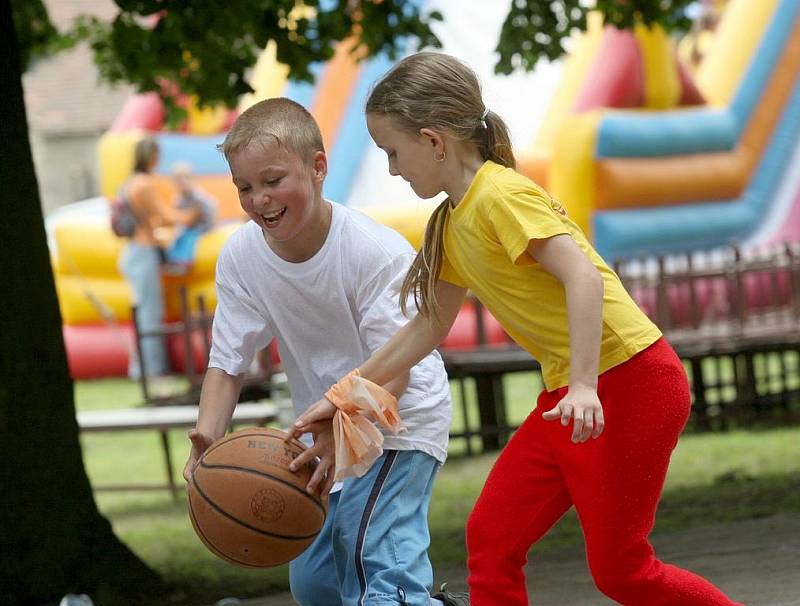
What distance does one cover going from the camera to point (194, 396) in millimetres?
9914

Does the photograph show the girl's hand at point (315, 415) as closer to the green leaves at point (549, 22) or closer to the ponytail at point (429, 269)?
the ponytail at point (429, 269)

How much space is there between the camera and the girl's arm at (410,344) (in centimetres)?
384

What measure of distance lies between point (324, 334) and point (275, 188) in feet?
1.62

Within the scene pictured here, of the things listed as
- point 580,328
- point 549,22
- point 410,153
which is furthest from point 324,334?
point 549,22

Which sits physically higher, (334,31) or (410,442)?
(334,31)

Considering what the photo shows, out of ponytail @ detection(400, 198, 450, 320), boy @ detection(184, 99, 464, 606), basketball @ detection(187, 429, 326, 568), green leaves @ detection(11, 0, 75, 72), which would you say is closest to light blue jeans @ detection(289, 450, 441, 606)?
boy @ detection(184, 99, 464, 606)

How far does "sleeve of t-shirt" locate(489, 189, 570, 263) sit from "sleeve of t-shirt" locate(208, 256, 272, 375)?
956 millimetres

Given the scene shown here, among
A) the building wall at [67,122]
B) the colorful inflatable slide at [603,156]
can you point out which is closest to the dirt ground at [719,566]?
the colorful inflatable slide at [603,156]

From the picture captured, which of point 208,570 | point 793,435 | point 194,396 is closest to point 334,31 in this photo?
point 194,396

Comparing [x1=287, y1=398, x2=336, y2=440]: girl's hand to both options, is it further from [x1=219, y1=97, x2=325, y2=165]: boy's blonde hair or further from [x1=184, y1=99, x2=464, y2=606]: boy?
[x1=219, y1=97, x2=325, y2=165]: boy's blonde hair

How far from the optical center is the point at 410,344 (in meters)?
3.86

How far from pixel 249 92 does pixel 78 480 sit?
10.8 feet

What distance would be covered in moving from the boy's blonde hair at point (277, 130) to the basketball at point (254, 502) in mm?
817

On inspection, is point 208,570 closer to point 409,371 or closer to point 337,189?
point 409,371
